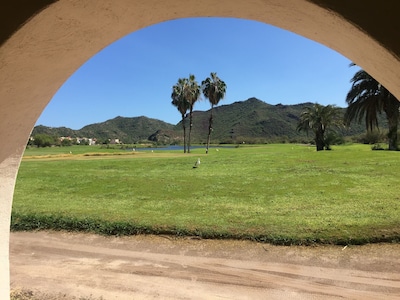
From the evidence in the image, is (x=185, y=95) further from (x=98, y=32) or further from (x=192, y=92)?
(x=98, y=32)

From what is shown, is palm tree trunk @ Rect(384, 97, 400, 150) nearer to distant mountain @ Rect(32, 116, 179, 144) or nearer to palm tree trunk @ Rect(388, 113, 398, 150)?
palm tree trunk @ Rect(388, 113, 398, 150)

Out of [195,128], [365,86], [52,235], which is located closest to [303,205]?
[52,235]

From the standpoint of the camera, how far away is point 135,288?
5004 millimetres

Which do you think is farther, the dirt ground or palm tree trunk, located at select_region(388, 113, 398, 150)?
palm tree trunk, located at select_region(388, 113, 398, 150)

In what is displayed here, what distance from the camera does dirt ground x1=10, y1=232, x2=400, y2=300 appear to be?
4.87m

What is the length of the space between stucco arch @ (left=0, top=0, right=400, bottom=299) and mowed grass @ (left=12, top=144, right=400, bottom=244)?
18.9 ft

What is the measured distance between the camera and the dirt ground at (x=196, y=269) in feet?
16.0

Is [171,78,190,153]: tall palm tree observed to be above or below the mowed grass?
above

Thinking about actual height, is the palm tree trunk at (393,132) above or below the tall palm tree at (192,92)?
below

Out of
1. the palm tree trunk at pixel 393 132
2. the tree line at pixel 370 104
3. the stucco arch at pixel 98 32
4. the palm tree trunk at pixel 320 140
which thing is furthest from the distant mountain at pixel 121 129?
the stucco arch at pixel 98 32

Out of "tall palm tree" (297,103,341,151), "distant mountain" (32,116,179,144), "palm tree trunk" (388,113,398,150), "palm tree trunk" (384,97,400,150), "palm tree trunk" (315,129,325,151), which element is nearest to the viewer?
"palm tree trunk" (384,97,400,150)

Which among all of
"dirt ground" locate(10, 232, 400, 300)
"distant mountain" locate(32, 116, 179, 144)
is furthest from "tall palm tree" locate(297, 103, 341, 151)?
"distant mountain" locate(32, 116, 179, 144)

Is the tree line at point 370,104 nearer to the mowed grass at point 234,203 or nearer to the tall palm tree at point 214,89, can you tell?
the mowed grass at point 234,203

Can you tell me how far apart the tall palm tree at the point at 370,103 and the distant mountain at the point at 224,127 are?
80.4m
